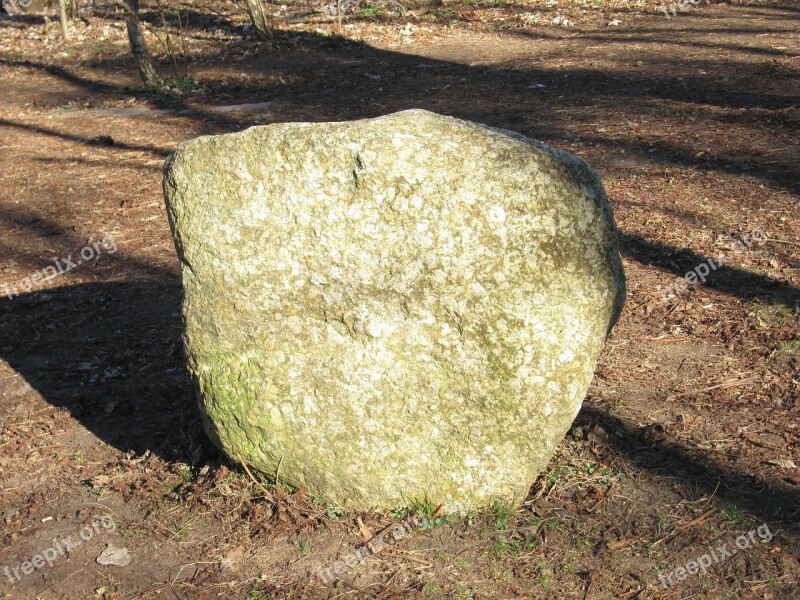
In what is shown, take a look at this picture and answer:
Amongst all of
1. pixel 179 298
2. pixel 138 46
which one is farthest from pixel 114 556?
pixel 138 46

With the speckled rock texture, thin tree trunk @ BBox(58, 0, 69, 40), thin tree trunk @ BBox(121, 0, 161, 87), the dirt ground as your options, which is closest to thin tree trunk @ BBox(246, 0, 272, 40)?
thin tree trunk @ BBox(121, 0, 161, 87)

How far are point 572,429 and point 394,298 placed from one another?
126 cm

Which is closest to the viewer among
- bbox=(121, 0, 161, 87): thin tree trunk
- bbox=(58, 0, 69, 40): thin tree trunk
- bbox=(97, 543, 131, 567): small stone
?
bbox=(97, 543, 131, 567): small stone

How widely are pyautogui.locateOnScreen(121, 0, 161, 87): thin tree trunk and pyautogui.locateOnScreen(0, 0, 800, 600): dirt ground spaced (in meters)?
1.37

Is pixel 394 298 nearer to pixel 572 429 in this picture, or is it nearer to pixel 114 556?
pixel 572 429

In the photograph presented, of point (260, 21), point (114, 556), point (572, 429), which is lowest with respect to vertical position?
point (114, 556)

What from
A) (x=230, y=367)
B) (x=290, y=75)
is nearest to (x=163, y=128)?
(x=290, y=75)

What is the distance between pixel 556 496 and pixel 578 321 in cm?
85

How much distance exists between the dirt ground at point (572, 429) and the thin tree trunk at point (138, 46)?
4.50 feet

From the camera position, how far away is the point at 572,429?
157 inches

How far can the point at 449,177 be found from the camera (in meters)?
3.18

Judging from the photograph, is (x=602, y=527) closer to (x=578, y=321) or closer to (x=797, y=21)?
(x=578, y=321)

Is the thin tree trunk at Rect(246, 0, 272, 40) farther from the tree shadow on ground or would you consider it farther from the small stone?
the small stone

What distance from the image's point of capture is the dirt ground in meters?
3.28
